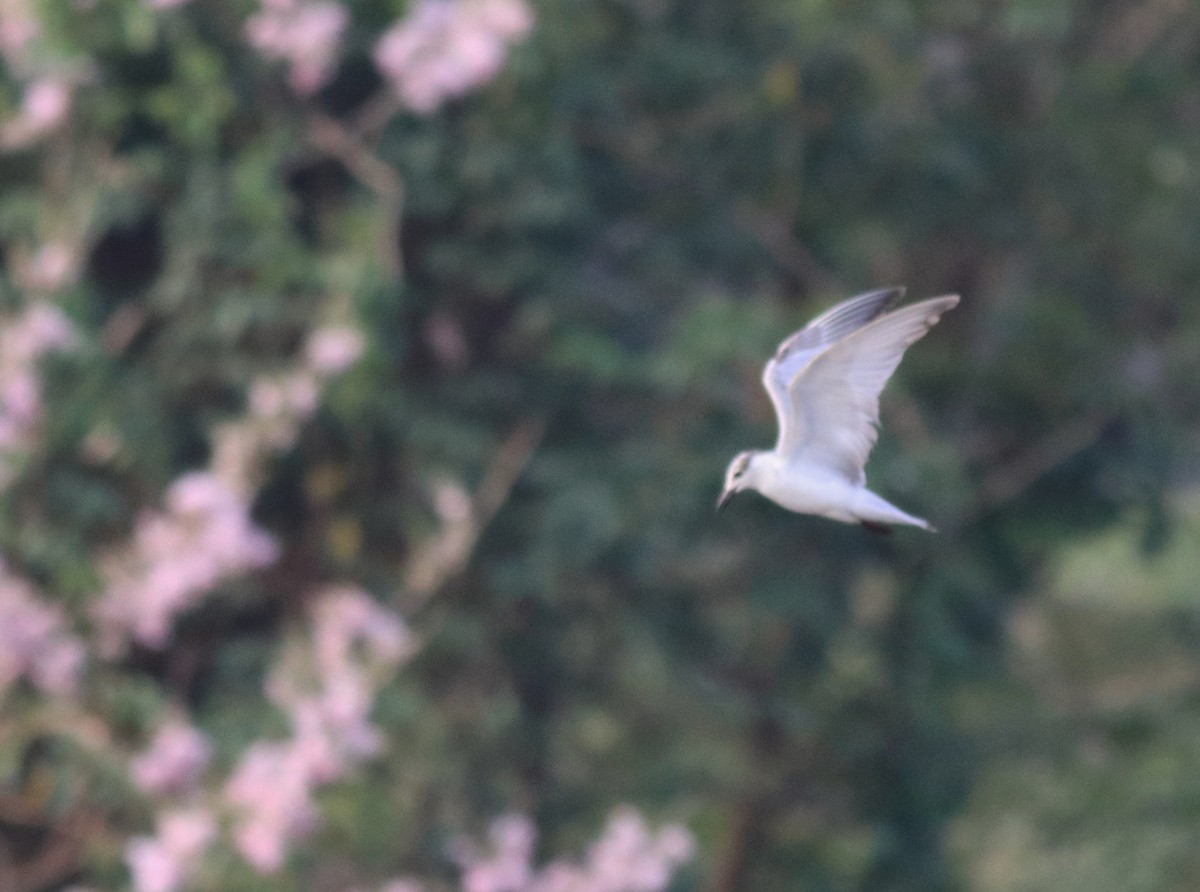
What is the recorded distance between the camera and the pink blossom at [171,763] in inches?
174

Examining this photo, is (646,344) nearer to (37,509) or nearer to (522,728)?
(522,728)

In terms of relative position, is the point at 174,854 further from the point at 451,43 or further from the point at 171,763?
the point at 451,43

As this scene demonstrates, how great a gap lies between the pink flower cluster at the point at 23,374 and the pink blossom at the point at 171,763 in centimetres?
74

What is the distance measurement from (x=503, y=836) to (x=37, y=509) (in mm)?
1451

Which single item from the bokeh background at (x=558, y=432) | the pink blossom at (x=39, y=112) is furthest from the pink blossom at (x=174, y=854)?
the pink blossom at (x=39, y=112)

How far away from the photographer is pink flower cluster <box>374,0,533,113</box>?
177 inches

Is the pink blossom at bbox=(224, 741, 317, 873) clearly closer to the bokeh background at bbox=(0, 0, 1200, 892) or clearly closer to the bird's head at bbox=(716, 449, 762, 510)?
the bokeh background at bbox=(0, 0, 1200, 892)

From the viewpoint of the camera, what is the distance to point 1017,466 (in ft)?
19.2

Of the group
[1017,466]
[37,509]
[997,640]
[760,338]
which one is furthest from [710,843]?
[37,509]

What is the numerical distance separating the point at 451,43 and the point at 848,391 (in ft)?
7.46

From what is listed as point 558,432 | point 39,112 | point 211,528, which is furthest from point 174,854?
point 39,112

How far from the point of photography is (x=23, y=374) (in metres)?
4.35

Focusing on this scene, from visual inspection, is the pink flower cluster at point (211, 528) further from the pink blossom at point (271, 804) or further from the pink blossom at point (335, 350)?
the pink blossom at point (271, 804)

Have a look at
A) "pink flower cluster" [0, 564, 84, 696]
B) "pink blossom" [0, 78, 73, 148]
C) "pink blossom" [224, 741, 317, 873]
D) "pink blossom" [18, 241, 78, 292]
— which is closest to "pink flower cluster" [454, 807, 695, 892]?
"pink blossom" [224, 741, 317, 873]
